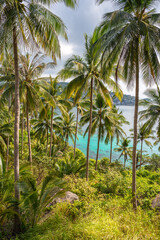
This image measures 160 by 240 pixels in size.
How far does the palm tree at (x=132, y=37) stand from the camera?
5.35m

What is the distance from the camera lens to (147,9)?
559cm

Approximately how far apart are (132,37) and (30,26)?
3.56 m

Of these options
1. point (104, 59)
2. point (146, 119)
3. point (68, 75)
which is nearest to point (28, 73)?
point (68, 75)

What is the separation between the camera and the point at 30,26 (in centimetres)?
470

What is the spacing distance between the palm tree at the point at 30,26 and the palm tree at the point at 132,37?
1.61 meters

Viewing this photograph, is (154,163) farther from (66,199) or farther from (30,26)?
(30,26)

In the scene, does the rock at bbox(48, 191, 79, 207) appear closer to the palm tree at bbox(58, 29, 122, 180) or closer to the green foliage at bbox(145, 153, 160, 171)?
the palm tree at bbox(58, 29, 122, 180)

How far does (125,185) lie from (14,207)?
5.54 meters

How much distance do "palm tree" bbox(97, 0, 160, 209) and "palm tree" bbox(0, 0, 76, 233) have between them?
5.28 ft

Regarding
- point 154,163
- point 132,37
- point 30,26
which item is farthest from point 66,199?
point 154,163

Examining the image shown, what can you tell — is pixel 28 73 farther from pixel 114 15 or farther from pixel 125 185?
pixel 125 185

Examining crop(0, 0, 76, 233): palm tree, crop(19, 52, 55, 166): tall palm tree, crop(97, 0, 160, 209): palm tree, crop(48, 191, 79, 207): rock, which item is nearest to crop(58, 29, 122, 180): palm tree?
crop(19, 52, 55, 166): tall palm tree

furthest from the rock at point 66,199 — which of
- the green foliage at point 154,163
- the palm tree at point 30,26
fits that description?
the green foliage at point 154,163

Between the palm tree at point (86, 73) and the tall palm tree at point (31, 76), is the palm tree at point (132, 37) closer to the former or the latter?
the palm tree at point (86, 73)
